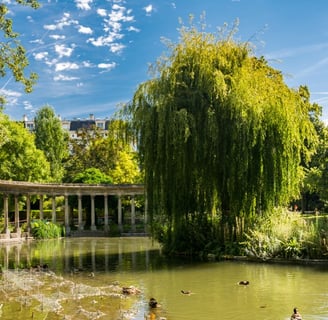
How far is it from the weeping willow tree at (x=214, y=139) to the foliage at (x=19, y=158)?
35.7 metres

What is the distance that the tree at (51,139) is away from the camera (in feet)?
238

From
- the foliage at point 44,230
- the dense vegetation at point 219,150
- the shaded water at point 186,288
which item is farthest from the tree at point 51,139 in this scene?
the shaded water at point 186,288

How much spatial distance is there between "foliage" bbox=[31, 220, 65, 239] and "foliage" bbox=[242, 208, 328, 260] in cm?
3161

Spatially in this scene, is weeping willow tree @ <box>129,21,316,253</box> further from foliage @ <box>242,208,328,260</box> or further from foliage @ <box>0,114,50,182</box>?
foliage @ <box>0,114,50,182</box>

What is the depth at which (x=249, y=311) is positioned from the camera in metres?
12.3

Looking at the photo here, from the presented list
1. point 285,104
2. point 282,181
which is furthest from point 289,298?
point 285,104

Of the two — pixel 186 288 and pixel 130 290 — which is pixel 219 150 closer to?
pixel 186 288

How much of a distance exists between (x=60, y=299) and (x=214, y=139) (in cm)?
1084

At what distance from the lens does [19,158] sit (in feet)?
189

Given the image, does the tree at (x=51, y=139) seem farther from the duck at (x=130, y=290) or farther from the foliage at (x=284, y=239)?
the duck at (x=130, y=290)

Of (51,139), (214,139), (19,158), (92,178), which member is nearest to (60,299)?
(214,139)

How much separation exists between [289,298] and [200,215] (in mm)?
10938

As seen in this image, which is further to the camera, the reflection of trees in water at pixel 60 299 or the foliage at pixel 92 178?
the foliage at pixel 92 178

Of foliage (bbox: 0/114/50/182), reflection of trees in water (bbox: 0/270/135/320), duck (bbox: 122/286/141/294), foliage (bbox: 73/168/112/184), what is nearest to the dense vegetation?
reflection of trees in water (bbox: 0/270/135/320)
